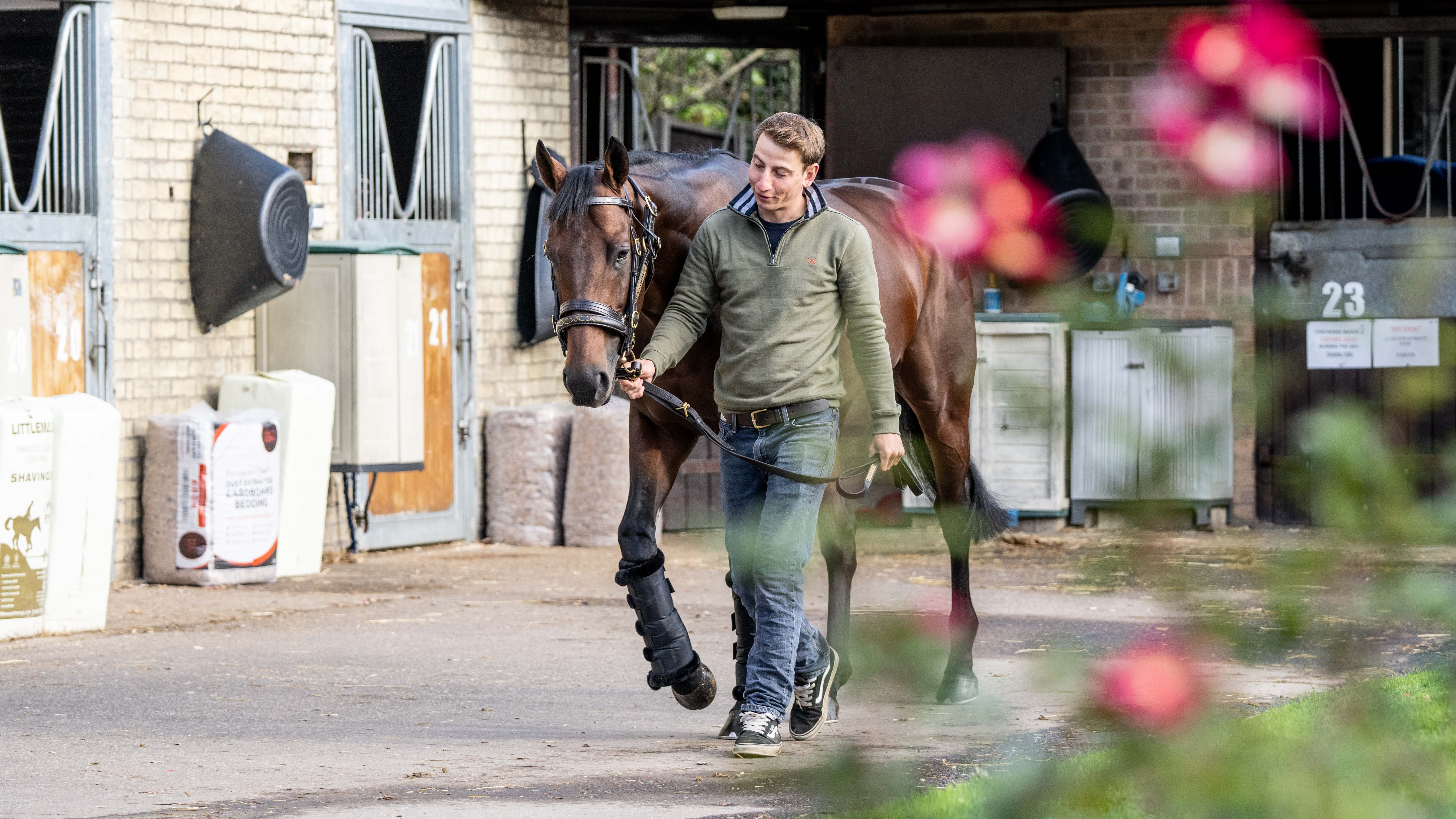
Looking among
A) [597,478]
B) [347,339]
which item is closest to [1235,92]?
[347,339]

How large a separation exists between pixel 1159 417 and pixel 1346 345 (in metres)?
10.5

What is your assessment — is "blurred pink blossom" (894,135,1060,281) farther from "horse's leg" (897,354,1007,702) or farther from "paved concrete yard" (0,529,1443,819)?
"horse's leg" (897,354,1007,702)

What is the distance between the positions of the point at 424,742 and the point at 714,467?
23.0 feet

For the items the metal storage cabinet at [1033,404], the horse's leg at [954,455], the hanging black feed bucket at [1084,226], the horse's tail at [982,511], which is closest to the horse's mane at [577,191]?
the horse's leg at [954,455]

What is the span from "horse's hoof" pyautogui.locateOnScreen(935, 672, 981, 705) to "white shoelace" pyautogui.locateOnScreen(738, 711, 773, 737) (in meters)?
3.16

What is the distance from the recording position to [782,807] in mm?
2074

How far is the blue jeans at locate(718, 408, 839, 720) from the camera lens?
495 cm

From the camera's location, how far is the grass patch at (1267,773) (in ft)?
4.54

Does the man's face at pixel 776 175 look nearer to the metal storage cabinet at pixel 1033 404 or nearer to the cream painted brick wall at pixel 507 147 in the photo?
the metal storage cabinet at pixel 1033 404

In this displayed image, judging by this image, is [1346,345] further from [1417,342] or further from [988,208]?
[988,208]

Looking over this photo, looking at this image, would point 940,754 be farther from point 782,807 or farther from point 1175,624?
point 1175,624

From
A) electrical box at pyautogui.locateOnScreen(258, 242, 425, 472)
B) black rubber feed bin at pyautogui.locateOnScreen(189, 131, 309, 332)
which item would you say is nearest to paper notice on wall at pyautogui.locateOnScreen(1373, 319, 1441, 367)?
black rubber feed bin at pyautogui.locateOnScreen(189, 131, 309, 332)

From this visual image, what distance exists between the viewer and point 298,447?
9984mm

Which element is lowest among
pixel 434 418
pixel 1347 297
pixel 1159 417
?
pixel 434 418
